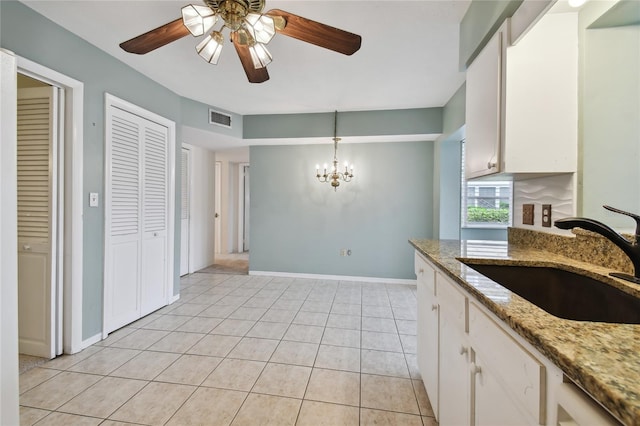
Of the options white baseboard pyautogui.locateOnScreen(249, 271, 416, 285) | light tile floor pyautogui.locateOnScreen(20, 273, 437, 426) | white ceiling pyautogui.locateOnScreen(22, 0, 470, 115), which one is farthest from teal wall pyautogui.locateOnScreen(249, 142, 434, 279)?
light tile floor pyautogui.locateOnScreen(20, 273, 437, 426)

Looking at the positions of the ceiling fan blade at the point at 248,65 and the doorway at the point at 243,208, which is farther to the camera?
the doorway at the point at 243,208

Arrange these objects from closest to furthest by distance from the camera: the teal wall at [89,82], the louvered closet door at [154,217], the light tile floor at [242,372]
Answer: the light tile floor at [242,372] → the teal wall at [89,82] → the louvered closet door at [154,217]

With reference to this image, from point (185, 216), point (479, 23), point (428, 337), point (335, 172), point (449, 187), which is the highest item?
point (479, 23)

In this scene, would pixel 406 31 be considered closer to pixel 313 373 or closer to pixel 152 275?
pixel 313 373

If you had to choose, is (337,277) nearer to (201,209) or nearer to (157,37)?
(201,209)

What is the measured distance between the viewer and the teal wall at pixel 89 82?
5.87 ft

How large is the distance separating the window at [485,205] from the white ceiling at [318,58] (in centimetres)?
143

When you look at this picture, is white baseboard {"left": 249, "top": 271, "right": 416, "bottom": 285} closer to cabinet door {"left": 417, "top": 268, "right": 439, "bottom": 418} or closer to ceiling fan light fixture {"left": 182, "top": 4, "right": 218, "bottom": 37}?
cabinet door {"left": 417, "top": 268, "right": 439, "bottom": 418}

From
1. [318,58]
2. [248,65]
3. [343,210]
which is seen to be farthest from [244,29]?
[343,210]

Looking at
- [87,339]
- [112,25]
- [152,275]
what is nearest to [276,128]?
[112,25]

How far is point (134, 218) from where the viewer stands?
8.75 feet

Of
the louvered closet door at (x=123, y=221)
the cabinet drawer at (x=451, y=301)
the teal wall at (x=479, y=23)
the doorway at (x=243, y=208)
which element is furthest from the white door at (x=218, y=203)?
the cabinet drawer at (x=451, y=301)

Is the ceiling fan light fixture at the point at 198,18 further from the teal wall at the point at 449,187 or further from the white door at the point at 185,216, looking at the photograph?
the white door at the point at 185,216

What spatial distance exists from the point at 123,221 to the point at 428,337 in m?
2.78
